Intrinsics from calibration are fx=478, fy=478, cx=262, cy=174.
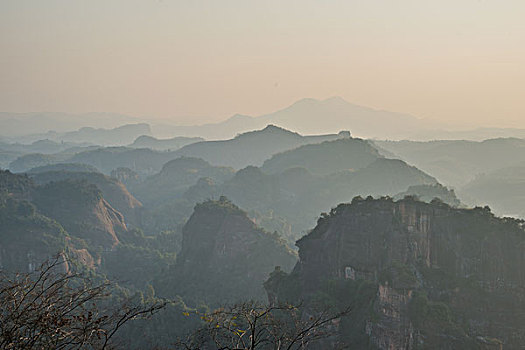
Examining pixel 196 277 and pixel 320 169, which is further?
pixel 320 169

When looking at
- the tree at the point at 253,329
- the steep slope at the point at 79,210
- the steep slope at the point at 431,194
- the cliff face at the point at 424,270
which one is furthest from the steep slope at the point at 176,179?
the tree at the point at 253,329

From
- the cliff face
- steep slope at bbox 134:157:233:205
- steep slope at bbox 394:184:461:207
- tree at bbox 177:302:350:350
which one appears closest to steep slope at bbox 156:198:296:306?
the cliff face

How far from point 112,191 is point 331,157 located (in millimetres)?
62921

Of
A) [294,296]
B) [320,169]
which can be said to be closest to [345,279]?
[294,296]

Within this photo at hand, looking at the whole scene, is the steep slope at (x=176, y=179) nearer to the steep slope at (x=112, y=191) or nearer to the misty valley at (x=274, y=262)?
the misty valley at (x=274, y=262)

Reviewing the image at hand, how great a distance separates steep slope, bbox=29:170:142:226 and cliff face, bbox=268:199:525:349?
260ft

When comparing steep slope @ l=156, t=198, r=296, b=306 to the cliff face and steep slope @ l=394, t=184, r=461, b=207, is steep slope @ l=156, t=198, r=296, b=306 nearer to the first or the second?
the cliff face

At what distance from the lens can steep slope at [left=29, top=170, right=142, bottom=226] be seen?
368 ft

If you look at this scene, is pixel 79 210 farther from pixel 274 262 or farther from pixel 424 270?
pixel 424 270

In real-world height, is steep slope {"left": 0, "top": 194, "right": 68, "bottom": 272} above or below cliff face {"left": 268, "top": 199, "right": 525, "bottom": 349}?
below

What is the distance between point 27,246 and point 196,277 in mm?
24671

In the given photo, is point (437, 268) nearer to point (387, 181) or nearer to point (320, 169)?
point (387, 181)

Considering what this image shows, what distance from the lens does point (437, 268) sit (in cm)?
3294

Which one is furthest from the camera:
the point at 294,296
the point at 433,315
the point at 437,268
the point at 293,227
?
the point at 293,227
